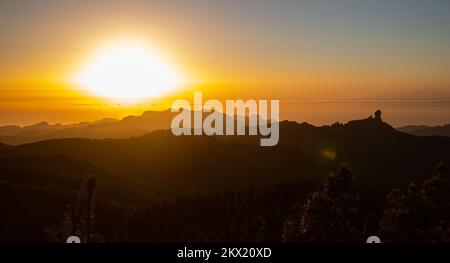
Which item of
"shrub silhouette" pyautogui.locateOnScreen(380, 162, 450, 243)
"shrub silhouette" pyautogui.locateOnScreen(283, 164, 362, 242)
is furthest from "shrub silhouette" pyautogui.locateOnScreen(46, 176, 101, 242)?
"shrub silhouette" pyautogui.locateOnScreen(380, 162, 450, 243)

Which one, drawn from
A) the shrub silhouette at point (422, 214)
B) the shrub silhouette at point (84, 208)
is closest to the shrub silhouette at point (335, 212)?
the shrub silhouette at point (422, 214)

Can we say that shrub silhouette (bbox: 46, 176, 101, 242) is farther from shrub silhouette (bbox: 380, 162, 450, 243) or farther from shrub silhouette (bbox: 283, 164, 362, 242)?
shrub silhouette (bbox: 380, 162, 450, 243)

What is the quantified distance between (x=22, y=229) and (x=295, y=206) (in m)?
122

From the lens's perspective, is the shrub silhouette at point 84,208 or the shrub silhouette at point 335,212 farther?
the shrub silhouette at point 335,212

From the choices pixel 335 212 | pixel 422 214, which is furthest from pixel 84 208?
pixel 422 214

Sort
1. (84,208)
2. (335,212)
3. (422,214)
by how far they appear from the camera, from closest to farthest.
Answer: (84,208)
(335,212)
(422,214)

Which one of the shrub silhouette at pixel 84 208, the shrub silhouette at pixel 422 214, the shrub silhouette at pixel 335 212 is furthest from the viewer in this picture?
the shrub silhouette at pixel 422 214

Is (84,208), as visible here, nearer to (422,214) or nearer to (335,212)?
(335,212)

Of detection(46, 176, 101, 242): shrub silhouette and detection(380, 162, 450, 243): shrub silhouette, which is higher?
detection(46, 176, 101, 242): shrub silhouette

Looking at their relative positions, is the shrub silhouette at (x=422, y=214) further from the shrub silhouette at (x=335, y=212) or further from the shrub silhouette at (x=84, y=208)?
the shrub silhouette at (x=84, y=208)

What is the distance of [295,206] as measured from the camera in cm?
16212

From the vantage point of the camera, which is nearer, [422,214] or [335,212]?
[335,212]
